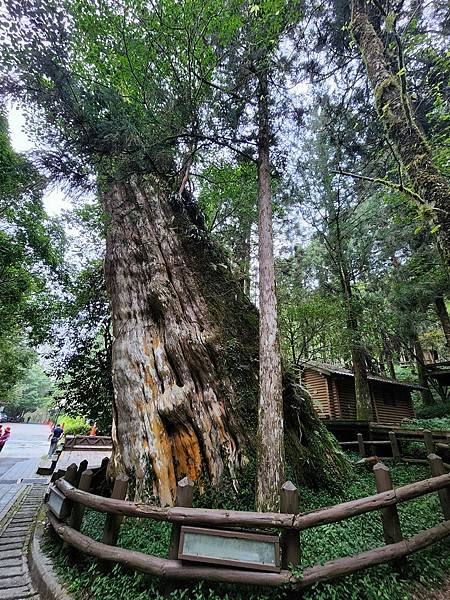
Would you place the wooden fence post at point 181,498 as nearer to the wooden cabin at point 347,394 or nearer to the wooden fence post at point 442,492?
the wooden fence post at point 442,492

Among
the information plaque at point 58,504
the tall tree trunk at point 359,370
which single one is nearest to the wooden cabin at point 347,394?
the tall tree trunk at point 359,370

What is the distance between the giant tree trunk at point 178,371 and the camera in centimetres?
522

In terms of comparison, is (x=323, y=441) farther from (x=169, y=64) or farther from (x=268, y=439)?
(x=169, y=64)

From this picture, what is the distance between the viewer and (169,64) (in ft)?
19.4

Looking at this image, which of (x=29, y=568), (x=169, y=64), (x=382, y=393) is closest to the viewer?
(x=29, y=568)

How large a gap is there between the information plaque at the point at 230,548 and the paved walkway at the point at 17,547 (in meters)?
2.30

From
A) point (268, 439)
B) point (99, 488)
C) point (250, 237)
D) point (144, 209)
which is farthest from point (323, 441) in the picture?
point (250, 237)

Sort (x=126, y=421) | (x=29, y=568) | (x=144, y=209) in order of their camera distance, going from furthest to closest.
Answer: (x=144, y=209)
(x=126, y=421)
(x=29, y=568)

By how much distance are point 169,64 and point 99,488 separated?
8.29 m

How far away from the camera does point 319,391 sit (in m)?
17.7

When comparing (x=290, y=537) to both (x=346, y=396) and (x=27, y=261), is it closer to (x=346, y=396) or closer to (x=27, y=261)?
(x=27, y=261)

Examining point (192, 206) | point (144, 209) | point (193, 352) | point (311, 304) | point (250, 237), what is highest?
point (250, 237)

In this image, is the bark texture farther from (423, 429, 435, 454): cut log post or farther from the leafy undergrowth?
(423, 429, 435, 454): cut log post

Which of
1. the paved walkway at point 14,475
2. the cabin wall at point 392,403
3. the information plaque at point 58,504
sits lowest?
the paved walkway at point 14,475
